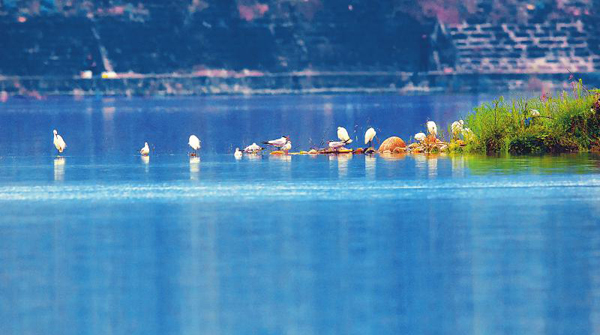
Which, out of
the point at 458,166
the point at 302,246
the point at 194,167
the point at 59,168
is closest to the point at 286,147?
the point at 194,167

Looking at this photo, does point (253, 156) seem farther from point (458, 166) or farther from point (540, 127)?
point (458, 166)

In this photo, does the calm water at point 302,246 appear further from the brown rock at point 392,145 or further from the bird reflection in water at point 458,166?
the brown rock at point 392,145

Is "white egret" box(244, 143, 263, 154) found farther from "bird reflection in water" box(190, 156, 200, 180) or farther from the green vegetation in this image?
the green vegetation

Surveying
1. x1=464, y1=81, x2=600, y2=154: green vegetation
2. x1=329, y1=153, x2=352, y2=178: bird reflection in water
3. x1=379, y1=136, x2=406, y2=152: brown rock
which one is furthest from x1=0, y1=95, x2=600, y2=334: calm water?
x1=379, y1=136, x2=406, y2=152: brown rock

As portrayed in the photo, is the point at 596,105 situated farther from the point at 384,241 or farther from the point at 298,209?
the point at 384,241

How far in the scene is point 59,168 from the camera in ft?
84.3

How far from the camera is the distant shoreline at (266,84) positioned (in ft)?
272

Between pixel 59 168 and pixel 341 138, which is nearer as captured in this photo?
pixel 59 168

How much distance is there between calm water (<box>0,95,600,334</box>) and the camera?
11.2m

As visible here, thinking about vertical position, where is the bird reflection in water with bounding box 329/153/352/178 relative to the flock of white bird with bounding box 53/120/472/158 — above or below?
below

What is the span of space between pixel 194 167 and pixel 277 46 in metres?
58.8

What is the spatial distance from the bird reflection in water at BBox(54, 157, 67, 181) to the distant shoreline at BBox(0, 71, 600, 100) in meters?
54.2

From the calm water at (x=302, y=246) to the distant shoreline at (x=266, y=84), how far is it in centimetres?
5572

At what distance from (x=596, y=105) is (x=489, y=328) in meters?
14.7
